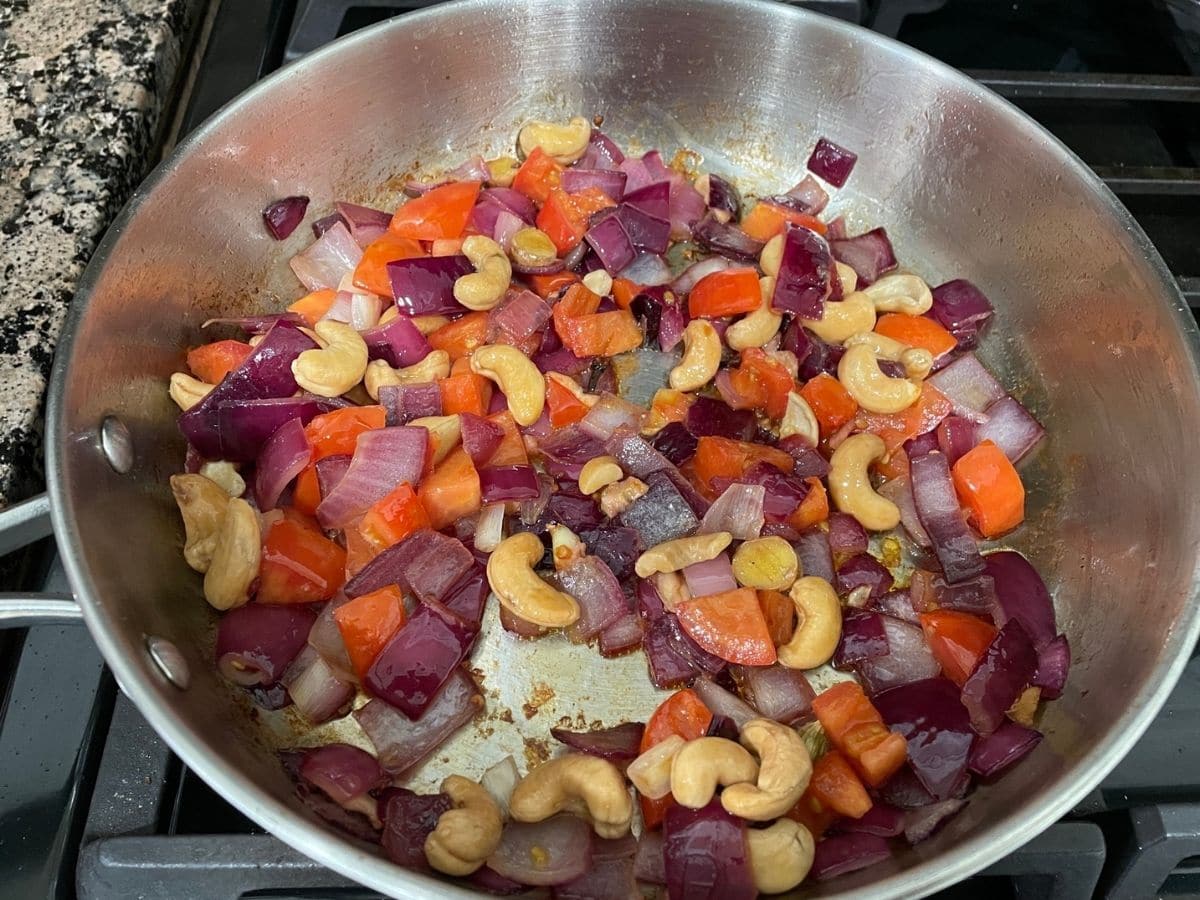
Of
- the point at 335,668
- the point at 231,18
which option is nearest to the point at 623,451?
the point at 335,668

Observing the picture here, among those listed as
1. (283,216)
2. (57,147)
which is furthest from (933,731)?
(57,147)

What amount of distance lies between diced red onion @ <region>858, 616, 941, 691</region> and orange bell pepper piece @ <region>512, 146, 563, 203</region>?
778mm

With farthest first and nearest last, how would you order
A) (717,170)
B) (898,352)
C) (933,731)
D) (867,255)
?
(717,170), (867,255), (898,352), (933,731)

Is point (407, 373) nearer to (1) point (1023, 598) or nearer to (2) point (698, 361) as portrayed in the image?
(2) point (698, 361)

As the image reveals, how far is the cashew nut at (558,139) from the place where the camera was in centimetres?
140

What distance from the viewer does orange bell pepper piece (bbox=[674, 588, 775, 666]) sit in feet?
3.39

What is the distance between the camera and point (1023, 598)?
3.59ft

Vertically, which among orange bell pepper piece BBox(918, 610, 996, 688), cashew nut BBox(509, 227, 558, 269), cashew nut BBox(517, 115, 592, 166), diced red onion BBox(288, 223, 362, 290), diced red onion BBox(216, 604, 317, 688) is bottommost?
diced red onion BBox(216, 604, 317, 688)

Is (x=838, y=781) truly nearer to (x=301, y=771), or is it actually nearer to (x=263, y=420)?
(x=301, y=771)

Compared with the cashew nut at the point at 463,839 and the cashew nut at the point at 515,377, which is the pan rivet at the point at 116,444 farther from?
the cashew nut at the point at 463,839

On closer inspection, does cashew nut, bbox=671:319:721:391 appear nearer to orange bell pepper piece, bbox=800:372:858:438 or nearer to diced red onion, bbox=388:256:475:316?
orange bell pepper piece, bbox=800:372:858:438

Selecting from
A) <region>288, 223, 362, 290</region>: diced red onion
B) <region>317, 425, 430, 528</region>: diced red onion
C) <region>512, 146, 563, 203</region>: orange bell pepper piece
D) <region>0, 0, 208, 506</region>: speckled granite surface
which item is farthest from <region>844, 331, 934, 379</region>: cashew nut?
<region>0, 0, 208, 506</region>: speckled granite surface

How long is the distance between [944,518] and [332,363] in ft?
2.50

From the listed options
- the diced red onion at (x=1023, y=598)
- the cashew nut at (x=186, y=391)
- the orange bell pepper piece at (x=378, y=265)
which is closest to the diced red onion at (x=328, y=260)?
the orange bell pepper piece at (x=378, y=265)
